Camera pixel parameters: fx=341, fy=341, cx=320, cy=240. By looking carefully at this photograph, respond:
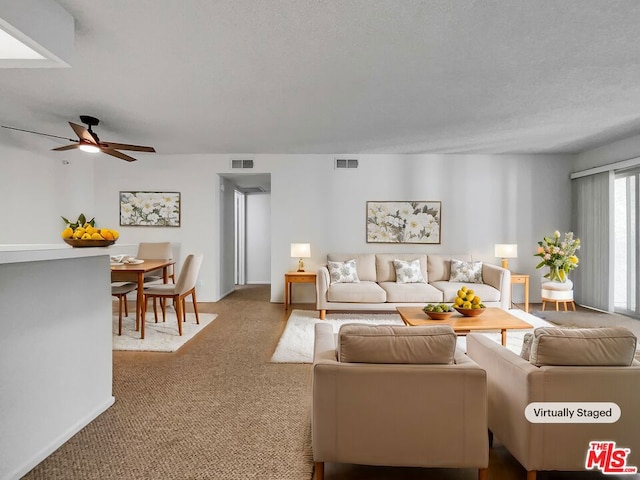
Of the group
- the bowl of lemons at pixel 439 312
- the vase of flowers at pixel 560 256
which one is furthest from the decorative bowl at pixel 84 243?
the vase of flowers at pixel 560 256

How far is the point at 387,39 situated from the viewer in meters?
2.38

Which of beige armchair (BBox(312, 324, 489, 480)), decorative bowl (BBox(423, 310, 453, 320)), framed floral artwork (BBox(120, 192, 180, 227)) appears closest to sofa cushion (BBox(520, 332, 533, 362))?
beige armchair (BBox(312, 324, 489, 480))

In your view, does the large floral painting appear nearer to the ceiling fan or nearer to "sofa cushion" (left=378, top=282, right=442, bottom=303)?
"sofa cushion" (left=378, top=282, right=442, bottom=303)

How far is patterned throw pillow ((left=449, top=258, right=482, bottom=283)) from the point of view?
504cm

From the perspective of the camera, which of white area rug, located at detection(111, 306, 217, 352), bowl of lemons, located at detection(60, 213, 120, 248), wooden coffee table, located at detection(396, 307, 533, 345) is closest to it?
bowl of lemons, located at detection(60, 213, 120, 248)

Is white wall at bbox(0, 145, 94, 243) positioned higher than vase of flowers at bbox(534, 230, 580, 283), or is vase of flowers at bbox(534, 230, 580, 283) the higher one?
white wall at bbox(0, 145, 94, 243)

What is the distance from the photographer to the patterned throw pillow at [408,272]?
5.10 m

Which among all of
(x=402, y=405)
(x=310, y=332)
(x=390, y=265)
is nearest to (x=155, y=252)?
(x=310, y=332)

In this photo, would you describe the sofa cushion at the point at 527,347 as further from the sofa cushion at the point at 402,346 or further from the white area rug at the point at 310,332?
the white area rug at the point at 310,332

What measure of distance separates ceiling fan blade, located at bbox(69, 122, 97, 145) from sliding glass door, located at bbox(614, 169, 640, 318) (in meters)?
6.92

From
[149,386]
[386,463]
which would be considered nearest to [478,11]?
[386,463]

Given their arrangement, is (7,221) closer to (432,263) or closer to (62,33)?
(62,33)

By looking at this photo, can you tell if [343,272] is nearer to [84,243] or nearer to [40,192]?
[84,243]

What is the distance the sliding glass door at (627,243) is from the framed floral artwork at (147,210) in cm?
692
